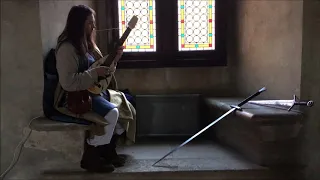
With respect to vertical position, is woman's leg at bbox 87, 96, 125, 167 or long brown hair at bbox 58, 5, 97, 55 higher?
long brown hair at bbox 58, 5, 97, 55

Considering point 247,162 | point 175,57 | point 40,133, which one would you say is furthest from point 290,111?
point 40,133

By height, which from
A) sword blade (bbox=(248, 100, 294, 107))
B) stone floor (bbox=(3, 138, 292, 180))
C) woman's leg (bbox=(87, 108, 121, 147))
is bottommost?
stone floor (bbox=(3, 138, 292, 180))

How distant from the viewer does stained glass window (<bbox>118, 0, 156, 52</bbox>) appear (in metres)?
3.28

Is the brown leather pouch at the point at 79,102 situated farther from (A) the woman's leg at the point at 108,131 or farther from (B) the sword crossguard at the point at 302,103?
(B) the sword crossguard at the point at 302,103

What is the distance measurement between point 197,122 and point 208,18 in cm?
90

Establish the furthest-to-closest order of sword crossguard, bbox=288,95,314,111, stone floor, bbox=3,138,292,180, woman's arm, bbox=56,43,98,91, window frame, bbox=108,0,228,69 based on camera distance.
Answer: window frame, bbox=108,0,228,69 → stone floor, bbox=3,138,292,180 → sword crossguard, bbox=288,95,314,111 → woman's arm, bbox=56,43,98,91

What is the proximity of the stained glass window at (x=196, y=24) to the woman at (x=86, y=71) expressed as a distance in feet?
3.66

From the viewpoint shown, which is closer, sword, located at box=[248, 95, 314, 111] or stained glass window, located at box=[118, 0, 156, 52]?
sword, located at box=[248, 95, 314, 111]

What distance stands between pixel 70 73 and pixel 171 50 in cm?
135

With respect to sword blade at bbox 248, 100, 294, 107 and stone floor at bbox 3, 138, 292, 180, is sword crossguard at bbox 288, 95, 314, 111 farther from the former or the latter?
stone floor at bbox 3, 138, 292, 180

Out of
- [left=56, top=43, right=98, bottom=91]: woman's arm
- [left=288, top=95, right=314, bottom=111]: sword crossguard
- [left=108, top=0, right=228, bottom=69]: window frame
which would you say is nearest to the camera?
[left=56, top=43, right=98, bottom=91]: woman's arm

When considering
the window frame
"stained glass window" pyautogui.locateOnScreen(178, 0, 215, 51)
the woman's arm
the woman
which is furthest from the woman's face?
"stained glass window" pyautogui.locateOnScreen(178, 0, 215, 51)

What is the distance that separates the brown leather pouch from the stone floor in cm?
38

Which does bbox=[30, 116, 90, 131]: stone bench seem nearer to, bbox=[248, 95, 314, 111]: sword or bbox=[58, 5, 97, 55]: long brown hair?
bbox=[58, 5, 97, 55]: long brown hair
